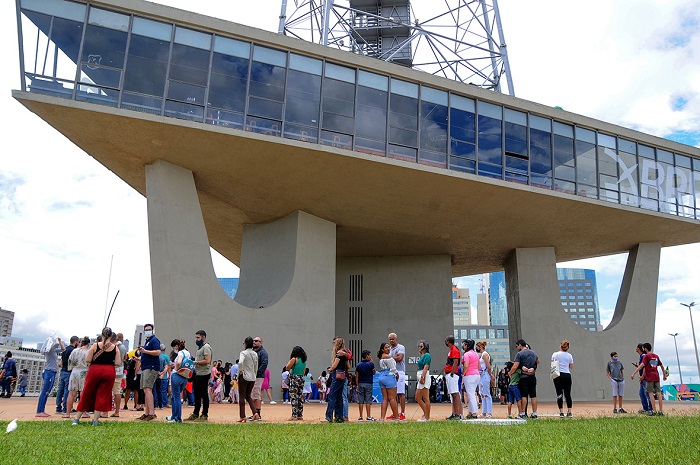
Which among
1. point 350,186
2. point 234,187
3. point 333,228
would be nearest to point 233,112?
point 234,187

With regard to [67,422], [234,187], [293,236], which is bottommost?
[67,422]

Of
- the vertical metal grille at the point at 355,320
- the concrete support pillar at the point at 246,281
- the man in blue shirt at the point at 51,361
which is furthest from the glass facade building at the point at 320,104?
the vertical metal grille at the point at 355,320

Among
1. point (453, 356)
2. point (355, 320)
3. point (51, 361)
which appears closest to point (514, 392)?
point (453, 356)

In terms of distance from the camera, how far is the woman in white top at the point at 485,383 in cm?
1256

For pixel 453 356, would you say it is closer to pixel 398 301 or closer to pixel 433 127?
pixel 433 127

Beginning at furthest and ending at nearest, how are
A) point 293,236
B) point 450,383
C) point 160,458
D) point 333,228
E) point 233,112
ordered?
1. point 333,228
2. point 293,236
3. point 233,112
4. point 450,383
5. point 160,458

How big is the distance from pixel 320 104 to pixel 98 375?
43.4ft

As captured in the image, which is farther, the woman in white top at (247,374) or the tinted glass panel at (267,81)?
the tinted glass panel at (267,81)

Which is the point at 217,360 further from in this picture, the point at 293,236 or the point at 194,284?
the point at 293,236

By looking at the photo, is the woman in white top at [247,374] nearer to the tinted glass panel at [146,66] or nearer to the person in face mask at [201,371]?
the person in face mask at [201,371]

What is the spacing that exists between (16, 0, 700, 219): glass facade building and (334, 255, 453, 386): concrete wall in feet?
29.0

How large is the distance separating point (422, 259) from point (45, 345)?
2077 centimetres

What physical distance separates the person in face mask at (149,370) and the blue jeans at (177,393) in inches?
20.1

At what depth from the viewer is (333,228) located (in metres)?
24.8
